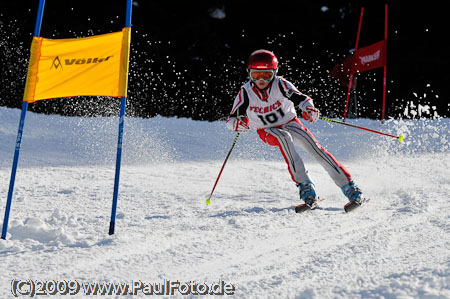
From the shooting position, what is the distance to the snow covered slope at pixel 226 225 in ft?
7.09

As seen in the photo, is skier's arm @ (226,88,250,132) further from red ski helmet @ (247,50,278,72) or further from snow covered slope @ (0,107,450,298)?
snow covered slope @ (0,107,450,298)

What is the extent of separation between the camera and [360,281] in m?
2.04

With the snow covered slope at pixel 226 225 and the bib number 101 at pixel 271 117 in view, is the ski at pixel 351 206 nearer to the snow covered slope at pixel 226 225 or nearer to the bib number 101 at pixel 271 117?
the snow covered slope at pixel 226 225

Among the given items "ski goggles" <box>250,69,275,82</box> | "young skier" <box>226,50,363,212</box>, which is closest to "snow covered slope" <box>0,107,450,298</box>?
"young skier" <box>226,50,363,212</box>

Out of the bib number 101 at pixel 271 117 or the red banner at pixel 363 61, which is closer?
the bib number 101 at pixel 271 117

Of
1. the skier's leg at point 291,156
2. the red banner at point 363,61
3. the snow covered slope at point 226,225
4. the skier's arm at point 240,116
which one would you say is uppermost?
the red banner at point 363,61

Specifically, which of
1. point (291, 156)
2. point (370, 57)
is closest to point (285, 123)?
point (291, 156)

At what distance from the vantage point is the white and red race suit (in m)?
3.71

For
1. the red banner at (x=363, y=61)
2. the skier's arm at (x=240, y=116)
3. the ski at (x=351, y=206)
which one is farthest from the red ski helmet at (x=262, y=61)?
the red banner at (x=363, y=61)

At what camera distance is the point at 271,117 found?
12.9 ft

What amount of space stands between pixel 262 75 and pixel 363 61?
5573 mm

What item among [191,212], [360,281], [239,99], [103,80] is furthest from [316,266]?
[239,99]

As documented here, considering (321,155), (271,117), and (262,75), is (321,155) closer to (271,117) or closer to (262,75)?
(271,117)

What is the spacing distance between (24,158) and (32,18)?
7164mm
